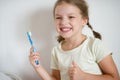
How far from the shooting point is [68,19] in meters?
0.86

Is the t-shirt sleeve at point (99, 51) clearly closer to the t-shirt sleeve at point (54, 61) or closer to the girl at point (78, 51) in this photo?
the girl at point (78, 51)

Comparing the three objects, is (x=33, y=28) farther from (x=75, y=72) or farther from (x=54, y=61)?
(x=75, y=72)

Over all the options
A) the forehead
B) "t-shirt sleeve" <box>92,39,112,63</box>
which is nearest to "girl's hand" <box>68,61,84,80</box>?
"t-shirt sleeve" <box>92,39,112,63</box>

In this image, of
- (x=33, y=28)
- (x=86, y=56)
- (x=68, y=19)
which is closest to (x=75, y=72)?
(x=86, y=56)

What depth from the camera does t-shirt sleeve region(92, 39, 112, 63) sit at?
840mm

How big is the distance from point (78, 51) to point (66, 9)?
0.67ft

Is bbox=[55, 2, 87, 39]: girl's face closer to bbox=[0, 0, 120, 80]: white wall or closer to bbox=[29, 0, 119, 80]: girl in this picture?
bbox=[29, 0, 119, 80]: girl

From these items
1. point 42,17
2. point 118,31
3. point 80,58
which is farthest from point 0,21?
point 118,31

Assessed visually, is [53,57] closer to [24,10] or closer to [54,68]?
[54,68]

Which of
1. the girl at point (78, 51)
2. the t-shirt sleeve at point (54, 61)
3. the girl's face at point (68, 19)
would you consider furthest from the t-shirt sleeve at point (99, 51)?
the t-shirt sleeve at point (54, 61)

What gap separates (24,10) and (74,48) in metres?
0.34

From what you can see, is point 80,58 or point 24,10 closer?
point 80,58

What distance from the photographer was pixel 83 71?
A: 86 cm

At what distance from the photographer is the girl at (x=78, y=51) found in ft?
2.77
